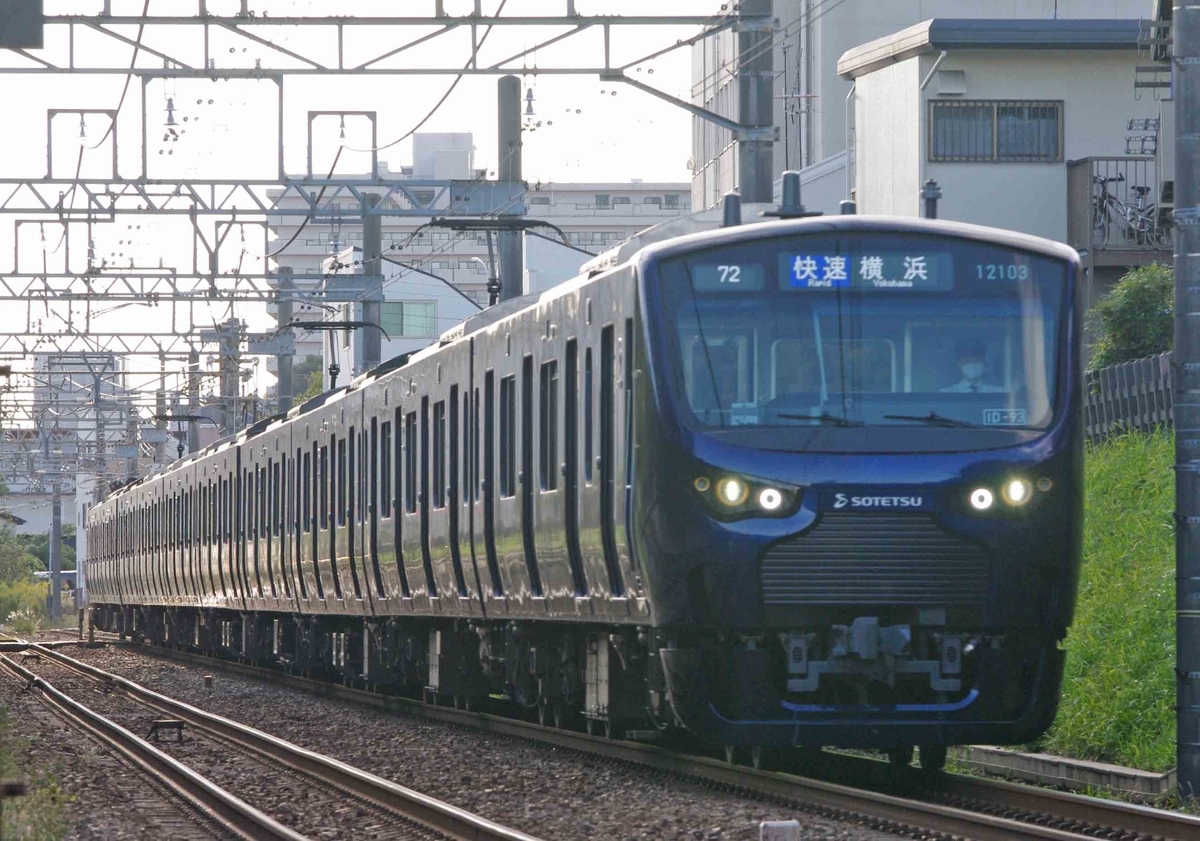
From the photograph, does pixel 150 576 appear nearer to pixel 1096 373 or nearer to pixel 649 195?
pixel 1096 373

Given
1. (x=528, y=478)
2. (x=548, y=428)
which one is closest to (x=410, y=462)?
(x=528, y=478)

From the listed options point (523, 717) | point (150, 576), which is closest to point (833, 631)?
point (523, 717)

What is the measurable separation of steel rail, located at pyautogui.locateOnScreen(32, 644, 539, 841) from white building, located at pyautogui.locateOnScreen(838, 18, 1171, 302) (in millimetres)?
13021

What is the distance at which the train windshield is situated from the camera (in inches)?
425

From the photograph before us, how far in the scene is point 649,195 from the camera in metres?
129

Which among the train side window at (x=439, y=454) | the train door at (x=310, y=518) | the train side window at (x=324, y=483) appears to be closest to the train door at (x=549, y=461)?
the train side window at (x=439, y=454)

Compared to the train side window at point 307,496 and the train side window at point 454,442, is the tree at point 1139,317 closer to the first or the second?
the train side window at point 307,496

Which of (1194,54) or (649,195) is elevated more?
(649,195)

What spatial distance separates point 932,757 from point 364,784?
10.2ft

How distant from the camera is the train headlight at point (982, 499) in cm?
1066

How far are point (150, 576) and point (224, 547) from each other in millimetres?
10358

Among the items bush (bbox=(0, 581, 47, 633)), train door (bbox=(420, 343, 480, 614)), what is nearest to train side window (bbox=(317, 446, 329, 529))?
train door (bbox=(420, 343, 480, 614))

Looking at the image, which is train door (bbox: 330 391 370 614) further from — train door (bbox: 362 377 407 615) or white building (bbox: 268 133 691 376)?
white building (bbox: 268 133 691 376)

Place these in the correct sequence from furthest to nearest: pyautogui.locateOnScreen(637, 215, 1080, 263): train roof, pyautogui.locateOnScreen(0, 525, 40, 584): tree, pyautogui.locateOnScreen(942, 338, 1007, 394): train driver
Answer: pyautogui.locateOnScreen(0, 525, 40, 584): tree
pyautogui.locateOnScreen(637, 215, 1080, 263): train roof
pyautogui.locateOnScreen(942, 338, 1007, 394): train driver
